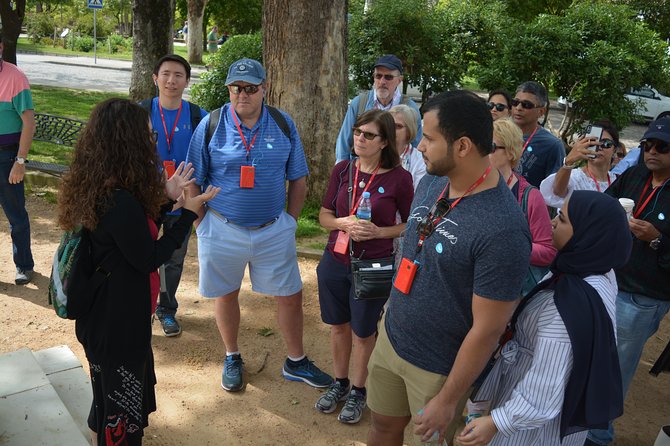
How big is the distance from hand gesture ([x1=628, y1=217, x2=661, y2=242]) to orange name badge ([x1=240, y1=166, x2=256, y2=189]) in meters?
2.17

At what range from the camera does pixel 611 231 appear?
84.3 inches

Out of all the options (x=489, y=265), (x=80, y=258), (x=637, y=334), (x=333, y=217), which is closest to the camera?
(x=489, y=265)

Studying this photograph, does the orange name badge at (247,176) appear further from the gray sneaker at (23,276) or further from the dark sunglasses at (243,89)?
the gray sneaker at (23,276)

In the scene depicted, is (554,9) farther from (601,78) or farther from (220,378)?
(220,378)

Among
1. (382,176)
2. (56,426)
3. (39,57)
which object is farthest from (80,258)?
(39,57)

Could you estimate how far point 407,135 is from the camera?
386 centimetres

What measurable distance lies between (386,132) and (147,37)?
25.0 feet

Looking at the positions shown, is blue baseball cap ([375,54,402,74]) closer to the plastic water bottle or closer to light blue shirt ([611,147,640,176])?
the plastic water bottle

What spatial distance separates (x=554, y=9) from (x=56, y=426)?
29.7m

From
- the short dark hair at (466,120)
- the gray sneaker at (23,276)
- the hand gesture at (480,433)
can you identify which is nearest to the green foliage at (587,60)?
the gray sneaker at (23,276)

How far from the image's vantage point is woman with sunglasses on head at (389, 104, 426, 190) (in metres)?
3.83

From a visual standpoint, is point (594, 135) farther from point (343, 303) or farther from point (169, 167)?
point (169, 167)

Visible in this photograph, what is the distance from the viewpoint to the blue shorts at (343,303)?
3602 mm

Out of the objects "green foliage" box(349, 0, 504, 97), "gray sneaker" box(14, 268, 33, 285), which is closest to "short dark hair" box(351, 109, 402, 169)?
"gray sneaker" box(14, 268, 33, 285)
